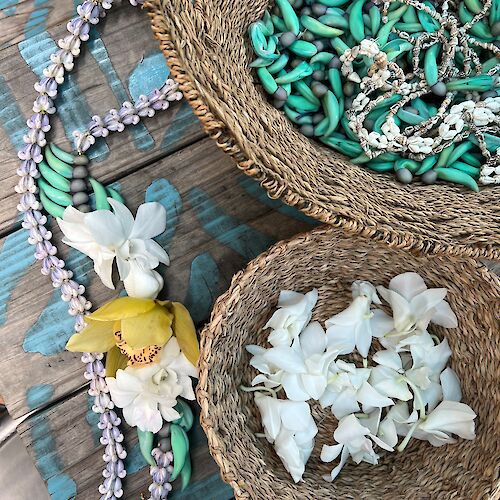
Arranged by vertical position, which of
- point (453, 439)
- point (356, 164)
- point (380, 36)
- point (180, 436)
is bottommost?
point (453, 439)

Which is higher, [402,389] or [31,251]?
[31,251]

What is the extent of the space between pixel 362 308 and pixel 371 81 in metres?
0.29

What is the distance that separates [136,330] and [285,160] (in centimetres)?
26

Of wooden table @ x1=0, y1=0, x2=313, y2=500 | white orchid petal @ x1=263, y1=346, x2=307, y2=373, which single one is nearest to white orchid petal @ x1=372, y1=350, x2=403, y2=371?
white orchid petal @ x1=263, y1=346, x2=307, y2=373

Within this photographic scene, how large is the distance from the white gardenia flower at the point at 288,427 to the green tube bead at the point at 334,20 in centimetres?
48

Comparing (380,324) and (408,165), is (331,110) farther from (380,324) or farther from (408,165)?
(380,324)

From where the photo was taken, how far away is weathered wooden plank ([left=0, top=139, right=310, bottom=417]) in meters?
0.76

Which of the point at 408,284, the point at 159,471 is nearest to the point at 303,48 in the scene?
the point at 408,284

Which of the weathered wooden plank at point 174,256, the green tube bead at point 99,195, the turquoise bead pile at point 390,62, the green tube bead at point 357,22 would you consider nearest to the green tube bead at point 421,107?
the turquoise bead pile at point 390,62

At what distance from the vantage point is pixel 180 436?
80 centimetres

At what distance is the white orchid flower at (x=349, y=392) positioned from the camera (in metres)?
0.77

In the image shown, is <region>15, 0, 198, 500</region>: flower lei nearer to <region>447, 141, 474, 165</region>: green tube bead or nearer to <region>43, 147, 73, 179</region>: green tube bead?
<region>43, 147, 73, 179</region>: green tube bead

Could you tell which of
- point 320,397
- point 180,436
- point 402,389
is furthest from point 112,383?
point 402,389

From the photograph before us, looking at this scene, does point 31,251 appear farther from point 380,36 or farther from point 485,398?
point 485,398
